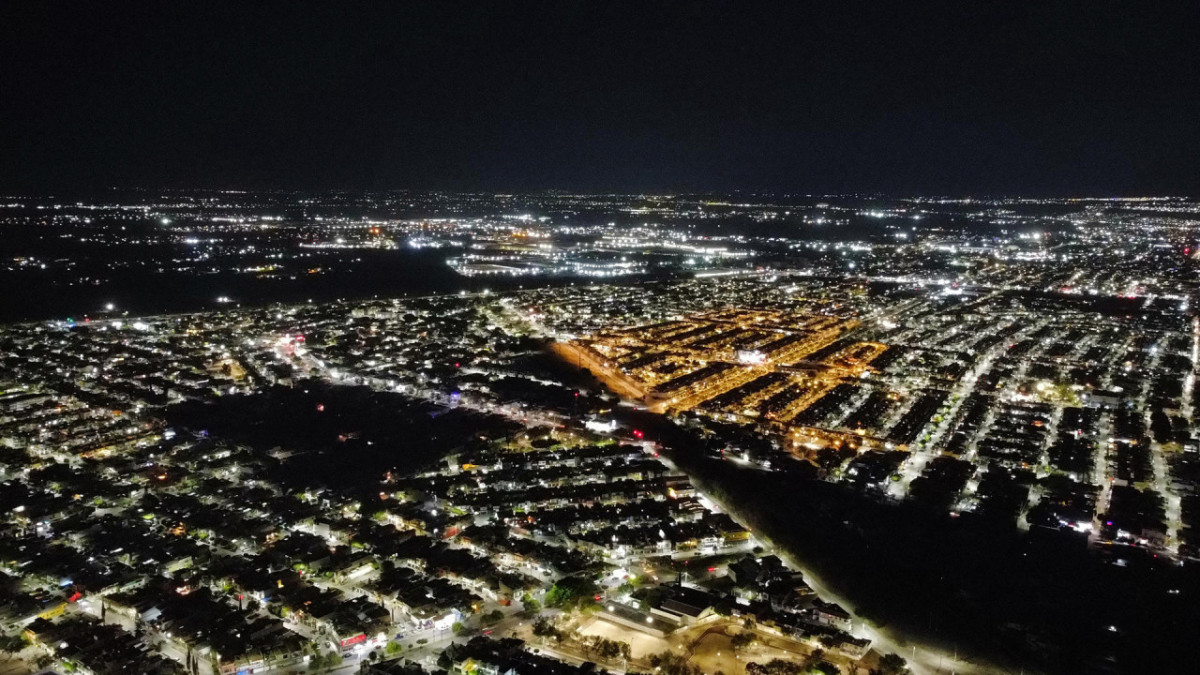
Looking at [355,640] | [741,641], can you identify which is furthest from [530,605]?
[741,641]

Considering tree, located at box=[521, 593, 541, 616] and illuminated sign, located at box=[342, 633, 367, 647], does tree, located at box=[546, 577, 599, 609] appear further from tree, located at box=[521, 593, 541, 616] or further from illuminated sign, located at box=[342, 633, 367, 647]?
illuminated sign, located at box=[342, 633, 367, 647]

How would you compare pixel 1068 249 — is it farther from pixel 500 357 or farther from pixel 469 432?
pixel 469 432

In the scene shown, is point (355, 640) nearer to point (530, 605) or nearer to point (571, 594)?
point (530, 605)

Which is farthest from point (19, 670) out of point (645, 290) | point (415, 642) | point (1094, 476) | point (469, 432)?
point (645, 290)

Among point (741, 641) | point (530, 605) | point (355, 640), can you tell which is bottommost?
point (355, 640)

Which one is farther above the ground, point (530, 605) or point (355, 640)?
point (530, 605)

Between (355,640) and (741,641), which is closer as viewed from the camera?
(741,641)

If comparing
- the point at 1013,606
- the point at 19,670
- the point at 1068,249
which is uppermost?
the point at 1068,249

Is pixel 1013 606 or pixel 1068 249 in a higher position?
pixel 1068 249

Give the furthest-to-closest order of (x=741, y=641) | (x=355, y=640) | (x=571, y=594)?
(x=571, y=594) < (x=355, y=640) < (x=741, y=641)

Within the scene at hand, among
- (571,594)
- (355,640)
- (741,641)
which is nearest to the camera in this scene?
(741,641)

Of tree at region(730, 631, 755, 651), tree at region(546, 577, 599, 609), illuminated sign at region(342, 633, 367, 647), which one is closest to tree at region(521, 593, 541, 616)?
tree at region(546, 577, 599, 609)
